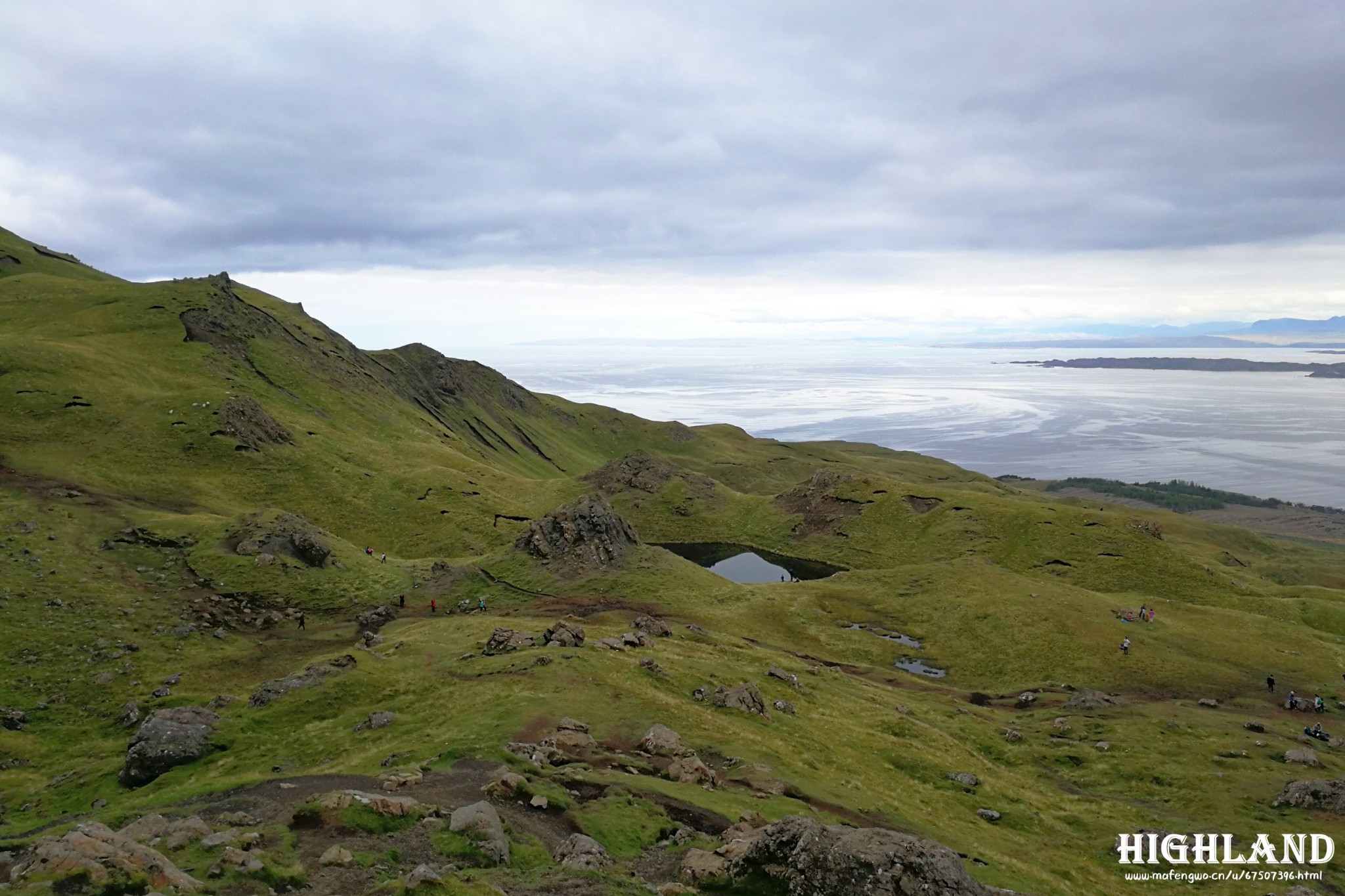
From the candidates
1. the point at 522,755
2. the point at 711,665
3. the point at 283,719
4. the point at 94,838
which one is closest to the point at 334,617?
the point at 283,719

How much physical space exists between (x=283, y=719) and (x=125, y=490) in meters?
63.5

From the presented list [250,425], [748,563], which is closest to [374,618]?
[250,425]

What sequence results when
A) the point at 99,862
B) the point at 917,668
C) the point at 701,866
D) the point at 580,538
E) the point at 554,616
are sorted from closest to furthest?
the point at 99,862 < the point at 701,866 < the point at 554,616 < the point at 917,668 < the point at 580,538

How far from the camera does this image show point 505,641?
53062 millimetres

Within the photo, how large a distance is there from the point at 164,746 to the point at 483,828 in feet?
67.5

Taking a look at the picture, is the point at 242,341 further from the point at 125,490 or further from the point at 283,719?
the point at 283,719

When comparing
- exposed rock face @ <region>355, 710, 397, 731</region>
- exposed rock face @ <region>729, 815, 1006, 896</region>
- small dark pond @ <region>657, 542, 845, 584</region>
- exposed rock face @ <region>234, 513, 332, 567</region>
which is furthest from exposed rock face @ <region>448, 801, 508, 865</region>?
small dark pond @ <region>657, 542, 845, 584</region>

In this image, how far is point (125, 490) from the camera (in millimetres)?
84812

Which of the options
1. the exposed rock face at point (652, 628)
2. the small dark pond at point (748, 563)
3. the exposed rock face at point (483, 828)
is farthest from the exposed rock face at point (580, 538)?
the exposed rock face at point (483, 828)

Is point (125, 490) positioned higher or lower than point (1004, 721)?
higher

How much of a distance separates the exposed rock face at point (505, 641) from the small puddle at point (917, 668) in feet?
151

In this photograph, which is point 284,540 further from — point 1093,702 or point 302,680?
point 1093,702

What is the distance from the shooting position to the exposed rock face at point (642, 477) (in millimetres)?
162125

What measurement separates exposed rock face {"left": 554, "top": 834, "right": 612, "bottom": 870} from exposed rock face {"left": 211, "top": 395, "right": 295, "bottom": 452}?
10165 centimetres
